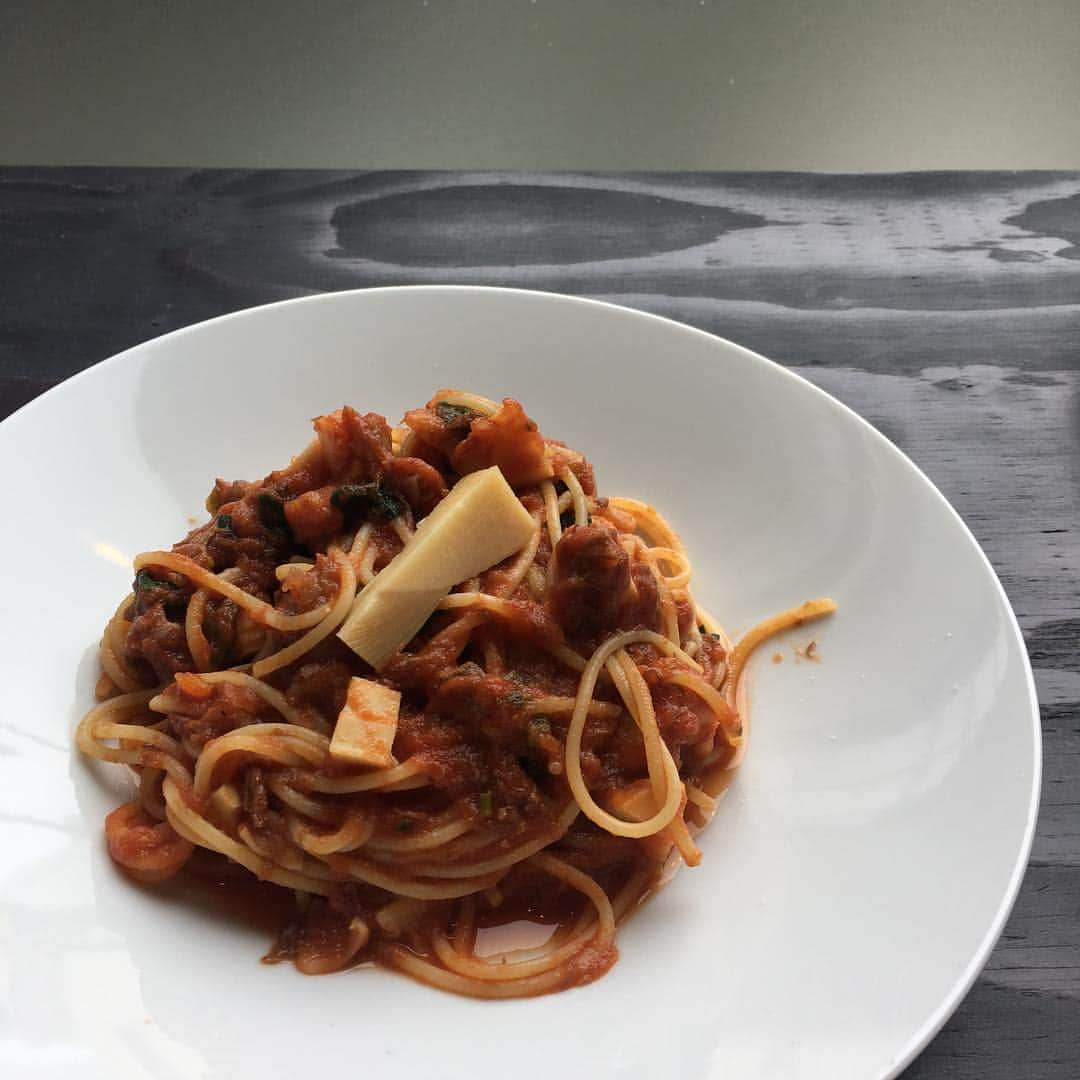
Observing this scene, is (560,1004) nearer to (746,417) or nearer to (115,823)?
(115,823)

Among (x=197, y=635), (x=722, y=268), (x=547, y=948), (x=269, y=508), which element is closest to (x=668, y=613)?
(x=547, y=948)

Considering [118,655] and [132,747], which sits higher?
[118,655]

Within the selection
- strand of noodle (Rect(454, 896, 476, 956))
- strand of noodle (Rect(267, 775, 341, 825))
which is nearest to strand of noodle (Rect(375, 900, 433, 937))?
strand of noodle (Rect(454, 896, 476, 956))

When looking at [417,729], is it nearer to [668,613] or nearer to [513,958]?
[513,958]

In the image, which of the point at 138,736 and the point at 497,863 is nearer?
the point at 497,863

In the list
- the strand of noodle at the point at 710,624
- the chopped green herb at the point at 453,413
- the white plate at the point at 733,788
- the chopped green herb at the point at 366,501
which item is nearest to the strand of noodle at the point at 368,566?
the chopped green herb at the point at 366,501

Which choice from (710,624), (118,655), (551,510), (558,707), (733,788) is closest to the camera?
(558,707)

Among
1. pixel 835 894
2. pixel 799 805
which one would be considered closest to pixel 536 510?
pixel 799 805
